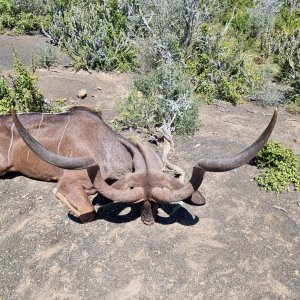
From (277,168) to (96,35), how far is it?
5821mm

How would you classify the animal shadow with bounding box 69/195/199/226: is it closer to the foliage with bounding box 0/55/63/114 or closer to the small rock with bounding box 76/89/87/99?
the foliage with bounding box 0/55/63/114

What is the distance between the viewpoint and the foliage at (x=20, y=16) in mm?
12438

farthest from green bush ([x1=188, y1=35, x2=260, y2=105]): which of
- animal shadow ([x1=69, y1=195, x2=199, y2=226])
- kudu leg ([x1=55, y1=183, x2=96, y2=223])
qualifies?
kudu leg ([x1=55, y1=183, x2=96, y2=223])

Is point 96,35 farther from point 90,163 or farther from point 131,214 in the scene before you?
point 90,163

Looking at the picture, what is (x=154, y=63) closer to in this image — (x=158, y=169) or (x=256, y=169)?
(x=256, y=169)

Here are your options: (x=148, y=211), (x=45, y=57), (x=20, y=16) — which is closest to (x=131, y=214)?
(x=148, y=211)

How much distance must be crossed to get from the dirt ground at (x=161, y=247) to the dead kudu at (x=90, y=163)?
0.97 feet

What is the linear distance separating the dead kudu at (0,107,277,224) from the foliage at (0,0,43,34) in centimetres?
656

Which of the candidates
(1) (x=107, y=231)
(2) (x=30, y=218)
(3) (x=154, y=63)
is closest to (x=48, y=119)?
(2) (x=30, y=218)

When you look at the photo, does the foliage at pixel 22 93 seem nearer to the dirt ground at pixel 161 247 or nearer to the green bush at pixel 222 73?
the dirt ground at pixel 161 247

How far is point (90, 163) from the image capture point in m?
4.83

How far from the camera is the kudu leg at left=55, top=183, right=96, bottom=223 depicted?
5750mm

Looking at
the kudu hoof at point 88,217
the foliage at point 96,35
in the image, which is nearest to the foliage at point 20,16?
the foliage at point 96,35

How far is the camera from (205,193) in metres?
6.43
